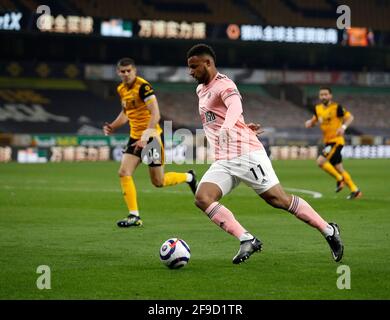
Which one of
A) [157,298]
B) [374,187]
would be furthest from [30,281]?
[374,187]

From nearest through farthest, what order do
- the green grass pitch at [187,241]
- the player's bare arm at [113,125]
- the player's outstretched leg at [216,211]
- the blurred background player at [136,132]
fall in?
the green grass pitch at [187,241] → the player's outstretched leg at [216,211] → the blurred background player at [136,132] → the player's bare arm at [113,125]

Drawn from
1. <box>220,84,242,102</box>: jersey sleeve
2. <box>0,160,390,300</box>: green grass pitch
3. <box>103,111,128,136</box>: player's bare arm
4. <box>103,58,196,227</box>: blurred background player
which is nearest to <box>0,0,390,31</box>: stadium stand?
<box>0,160,390,300</box>: green grass pitch

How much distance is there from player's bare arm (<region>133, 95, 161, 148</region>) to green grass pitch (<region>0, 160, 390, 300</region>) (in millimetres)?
1260

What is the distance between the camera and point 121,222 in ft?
44.3

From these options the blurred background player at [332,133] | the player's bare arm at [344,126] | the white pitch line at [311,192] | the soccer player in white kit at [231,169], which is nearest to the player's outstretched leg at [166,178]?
the white pitch line at [311,192]

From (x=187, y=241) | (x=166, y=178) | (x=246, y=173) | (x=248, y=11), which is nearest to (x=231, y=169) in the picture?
(x=246, y=173)

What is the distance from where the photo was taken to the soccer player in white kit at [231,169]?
30.9 feet

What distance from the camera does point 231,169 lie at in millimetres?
9523

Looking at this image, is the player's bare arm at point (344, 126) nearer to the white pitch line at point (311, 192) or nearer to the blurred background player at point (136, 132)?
the white pitch line at point (311, 192)

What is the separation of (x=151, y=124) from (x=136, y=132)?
66cm

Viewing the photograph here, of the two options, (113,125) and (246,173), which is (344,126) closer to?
(113,125)

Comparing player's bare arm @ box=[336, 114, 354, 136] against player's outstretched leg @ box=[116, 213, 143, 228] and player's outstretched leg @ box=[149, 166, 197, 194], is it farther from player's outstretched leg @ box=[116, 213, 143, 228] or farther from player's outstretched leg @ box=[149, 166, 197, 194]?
player's outstretched leg @ box=[116, 213, 143, 228]

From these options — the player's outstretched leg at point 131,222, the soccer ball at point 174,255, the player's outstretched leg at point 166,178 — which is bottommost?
the soccer ball at point 174,255

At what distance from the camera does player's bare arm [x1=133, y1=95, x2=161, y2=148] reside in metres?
13.5
